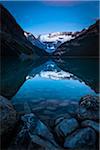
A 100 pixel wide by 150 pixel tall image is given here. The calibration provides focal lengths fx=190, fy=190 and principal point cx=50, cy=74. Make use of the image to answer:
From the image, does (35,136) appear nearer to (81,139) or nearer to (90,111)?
(81,139)

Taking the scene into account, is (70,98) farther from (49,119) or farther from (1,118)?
(1,118)

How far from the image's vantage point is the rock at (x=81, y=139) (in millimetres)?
4808

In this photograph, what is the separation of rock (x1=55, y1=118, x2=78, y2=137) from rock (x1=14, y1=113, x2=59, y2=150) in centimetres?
29

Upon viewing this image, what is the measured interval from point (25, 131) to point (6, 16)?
376 feet

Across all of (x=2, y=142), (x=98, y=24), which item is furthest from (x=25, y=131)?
(x=98, y=24)

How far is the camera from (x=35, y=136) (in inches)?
197

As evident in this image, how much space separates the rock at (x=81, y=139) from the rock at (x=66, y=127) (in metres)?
0.18

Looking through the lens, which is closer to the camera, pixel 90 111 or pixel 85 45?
pixel 90 111

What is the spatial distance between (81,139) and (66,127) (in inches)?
23.8

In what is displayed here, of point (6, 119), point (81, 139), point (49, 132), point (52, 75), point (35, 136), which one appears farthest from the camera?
point (52, 75)

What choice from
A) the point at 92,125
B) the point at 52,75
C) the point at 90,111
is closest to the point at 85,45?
the point at 52,75

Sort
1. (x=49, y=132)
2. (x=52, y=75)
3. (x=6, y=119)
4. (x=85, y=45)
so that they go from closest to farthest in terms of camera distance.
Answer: (x=49, y=132) < (x=6, y=119) < (x=52, y=75) < (x=85, y=45)

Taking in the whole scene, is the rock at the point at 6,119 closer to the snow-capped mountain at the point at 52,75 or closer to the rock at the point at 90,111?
the rock at the point at 90,111

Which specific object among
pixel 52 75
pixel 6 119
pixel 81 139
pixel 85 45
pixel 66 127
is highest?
pixel 85 45
